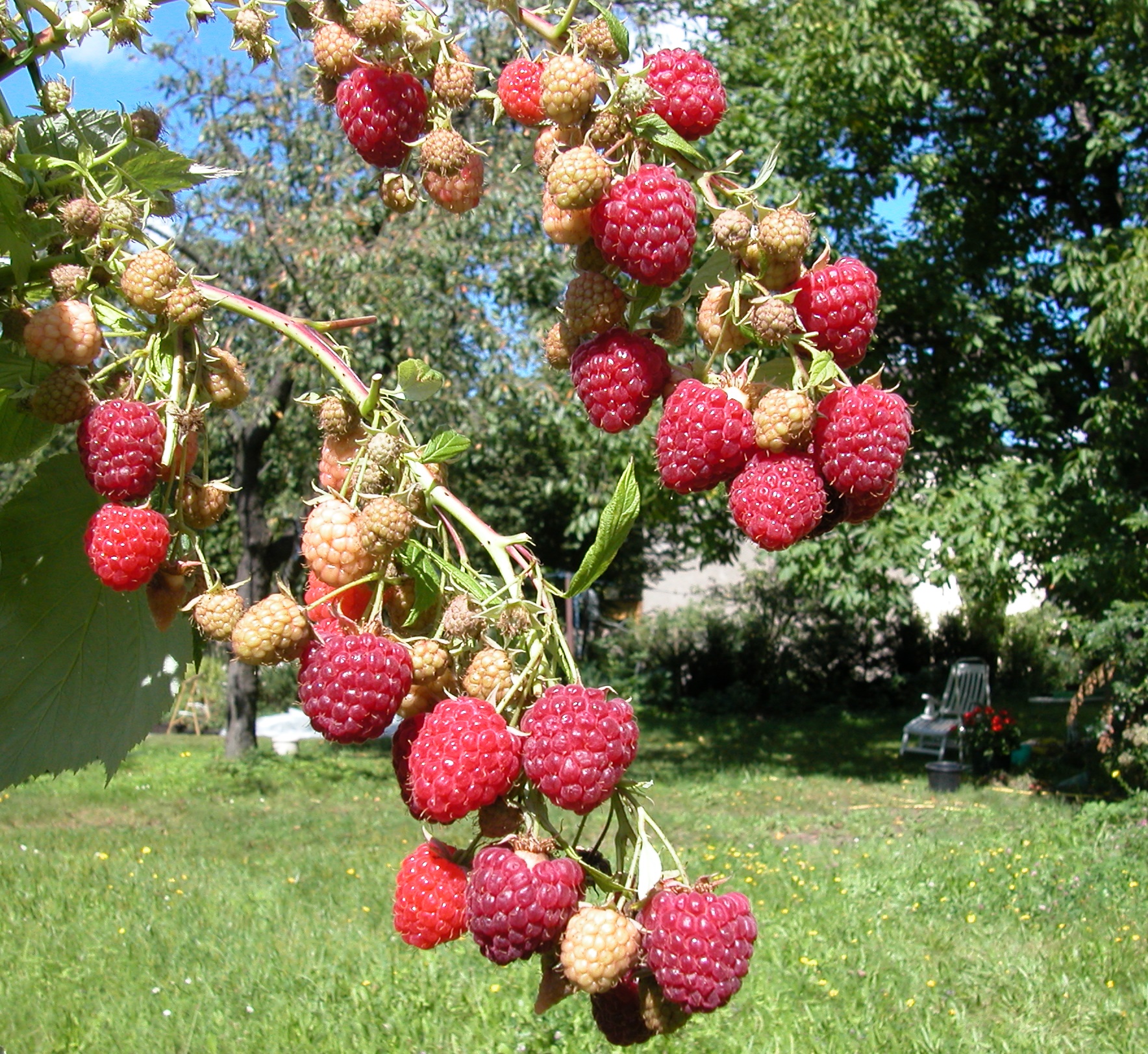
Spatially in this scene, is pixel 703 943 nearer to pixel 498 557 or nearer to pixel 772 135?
pixel 498 557

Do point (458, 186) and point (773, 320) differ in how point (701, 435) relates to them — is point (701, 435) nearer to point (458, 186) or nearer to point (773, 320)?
point (773, 320)

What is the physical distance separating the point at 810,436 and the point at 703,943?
12.0 inches

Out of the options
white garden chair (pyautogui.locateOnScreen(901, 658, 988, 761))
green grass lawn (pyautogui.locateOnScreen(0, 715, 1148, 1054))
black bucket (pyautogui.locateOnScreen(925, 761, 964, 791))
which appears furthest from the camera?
white garden chair (pyautogui.locateOnScreen(901, 658, 988, 761))

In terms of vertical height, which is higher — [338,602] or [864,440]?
[864,440]

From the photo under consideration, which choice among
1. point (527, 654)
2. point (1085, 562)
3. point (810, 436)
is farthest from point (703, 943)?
point (1085, 562)

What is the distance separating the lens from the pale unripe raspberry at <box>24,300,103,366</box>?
0.78 m

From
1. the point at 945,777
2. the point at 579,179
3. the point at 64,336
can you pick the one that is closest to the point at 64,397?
the point at 64,336

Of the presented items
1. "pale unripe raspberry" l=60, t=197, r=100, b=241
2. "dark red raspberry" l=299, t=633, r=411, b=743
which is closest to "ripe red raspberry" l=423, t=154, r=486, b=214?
"pale unripe raspberry" l=60, t=197, r=100, b=241

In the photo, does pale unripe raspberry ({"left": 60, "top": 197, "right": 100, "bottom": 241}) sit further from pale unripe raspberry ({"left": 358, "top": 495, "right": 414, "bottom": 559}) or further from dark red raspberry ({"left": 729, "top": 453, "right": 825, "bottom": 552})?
dark red raspberry ({"left": 729, "top": 453, "right": 825, "bottom": 552})

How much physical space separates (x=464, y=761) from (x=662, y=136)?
396 mm

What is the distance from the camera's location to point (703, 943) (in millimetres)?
641

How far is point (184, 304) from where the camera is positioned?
77 centimetres

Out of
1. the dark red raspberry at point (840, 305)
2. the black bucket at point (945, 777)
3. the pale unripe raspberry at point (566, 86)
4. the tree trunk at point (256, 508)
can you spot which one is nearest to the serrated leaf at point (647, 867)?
the dark red raspberry at point (840, 305)

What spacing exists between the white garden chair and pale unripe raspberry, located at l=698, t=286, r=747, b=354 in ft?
33.3
